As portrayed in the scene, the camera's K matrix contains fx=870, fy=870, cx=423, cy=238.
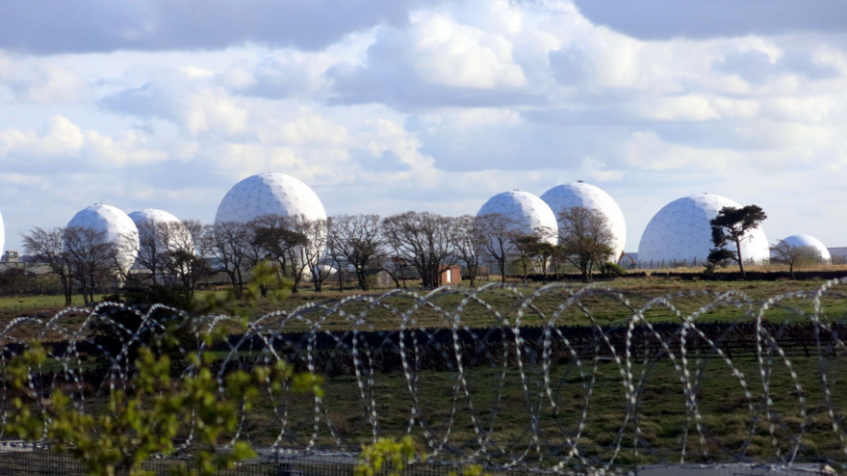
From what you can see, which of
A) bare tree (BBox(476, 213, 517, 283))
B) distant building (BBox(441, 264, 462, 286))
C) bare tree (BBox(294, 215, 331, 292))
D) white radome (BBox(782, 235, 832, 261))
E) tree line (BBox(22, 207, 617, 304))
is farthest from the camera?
white radome (BBox(782, 235, 832, 261))

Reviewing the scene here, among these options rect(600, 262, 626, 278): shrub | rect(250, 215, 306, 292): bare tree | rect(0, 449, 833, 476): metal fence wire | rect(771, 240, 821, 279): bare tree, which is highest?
rect(250, 215, 306, 292): bare tree

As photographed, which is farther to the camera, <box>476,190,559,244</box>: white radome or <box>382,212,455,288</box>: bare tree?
<box>476,190,559,244</box>: white radome

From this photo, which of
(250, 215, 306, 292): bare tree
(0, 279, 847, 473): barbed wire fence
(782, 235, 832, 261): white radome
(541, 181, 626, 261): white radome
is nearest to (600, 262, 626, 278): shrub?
(250, 215, 306, 292): bare tree

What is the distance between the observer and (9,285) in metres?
60.7

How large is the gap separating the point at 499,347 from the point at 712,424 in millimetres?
10479

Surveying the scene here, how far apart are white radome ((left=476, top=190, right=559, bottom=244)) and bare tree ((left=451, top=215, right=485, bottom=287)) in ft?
55.3

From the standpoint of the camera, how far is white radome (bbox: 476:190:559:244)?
91125mm

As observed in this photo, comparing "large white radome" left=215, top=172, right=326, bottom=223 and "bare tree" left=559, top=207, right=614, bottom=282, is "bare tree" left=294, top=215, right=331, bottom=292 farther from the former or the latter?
"bare tree" left=559, top=207, right=614, bottom=282

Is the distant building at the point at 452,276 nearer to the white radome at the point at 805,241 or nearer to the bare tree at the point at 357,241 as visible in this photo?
the bare tree at the point at 357,241

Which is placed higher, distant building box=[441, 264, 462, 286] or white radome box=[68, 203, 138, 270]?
white radome box=[68, 203, 138, 270]

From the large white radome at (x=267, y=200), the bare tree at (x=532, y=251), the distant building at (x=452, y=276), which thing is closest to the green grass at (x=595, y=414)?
the bare tree at (x=532, y=251)

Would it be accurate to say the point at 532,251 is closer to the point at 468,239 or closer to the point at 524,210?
the point at 468,239

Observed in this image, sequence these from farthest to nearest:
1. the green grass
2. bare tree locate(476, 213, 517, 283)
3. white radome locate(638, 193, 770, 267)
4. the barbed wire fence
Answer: white radome locate(638, 193, 770, 267), bare tree locate(476, 213, 517, 283), the green grass, the barbed wire fence

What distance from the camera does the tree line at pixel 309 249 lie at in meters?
62.5
